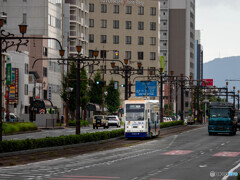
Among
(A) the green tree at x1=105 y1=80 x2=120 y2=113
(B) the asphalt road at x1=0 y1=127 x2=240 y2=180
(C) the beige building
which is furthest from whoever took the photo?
(C) the beige building

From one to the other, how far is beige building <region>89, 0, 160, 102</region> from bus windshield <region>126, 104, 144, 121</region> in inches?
3999

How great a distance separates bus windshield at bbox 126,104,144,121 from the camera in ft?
181

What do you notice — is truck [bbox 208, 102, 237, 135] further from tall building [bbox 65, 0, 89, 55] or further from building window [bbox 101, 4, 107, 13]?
building window [bbox 101, 4, 107, 13]

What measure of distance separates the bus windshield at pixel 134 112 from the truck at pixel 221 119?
1101cm

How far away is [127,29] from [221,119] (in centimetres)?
9822

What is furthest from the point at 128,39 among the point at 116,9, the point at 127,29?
the point at 116,9

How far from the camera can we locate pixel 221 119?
63344 mm

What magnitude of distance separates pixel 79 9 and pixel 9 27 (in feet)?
67.8

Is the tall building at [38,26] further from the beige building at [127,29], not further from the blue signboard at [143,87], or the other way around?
the beige building at [127,29]

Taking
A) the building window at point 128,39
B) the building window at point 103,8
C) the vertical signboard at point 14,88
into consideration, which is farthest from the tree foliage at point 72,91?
the building window at point 103,8

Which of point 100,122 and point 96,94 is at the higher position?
point 96,94

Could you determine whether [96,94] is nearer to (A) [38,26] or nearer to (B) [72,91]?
(A) [38,26]

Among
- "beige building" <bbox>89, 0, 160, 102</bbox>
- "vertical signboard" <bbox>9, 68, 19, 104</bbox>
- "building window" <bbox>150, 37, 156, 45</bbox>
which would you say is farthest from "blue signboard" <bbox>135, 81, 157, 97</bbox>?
"building window" <bbox>150, 37, 156, 45</bbox>

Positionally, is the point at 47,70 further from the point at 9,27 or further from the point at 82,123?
the point at 82,123
